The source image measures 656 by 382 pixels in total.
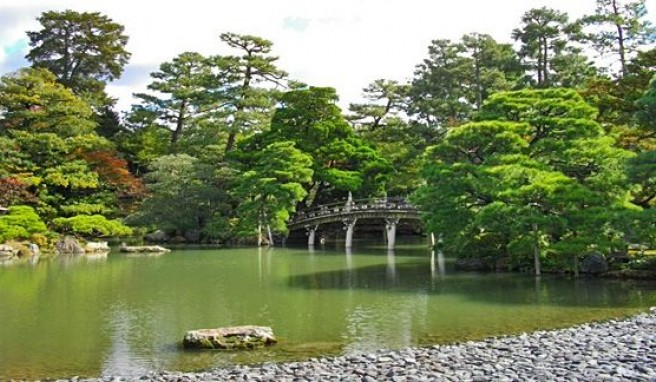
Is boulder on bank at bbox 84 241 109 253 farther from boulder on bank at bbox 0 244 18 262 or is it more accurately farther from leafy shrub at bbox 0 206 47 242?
boulder on bank at bbox 0 244 18 262

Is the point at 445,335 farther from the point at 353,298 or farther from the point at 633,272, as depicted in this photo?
the point at 633,272

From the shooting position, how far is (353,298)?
48.8 ft

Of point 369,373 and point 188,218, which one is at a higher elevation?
point 188,218

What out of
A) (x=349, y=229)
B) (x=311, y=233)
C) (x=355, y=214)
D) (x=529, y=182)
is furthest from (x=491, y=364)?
(x=311, y=233)

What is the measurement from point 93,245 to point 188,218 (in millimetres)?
6219

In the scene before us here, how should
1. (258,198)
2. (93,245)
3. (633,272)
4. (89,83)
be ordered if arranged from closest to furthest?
(633,272) → (93,245) → (258,198) → (89,83)

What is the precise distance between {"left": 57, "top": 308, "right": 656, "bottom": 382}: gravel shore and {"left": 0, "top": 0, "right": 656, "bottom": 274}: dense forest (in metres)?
8.16

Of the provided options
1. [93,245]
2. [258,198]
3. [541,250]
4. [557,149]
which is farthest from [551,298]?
[93,245]

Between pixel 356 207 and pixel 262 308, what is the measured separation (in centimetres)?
1967

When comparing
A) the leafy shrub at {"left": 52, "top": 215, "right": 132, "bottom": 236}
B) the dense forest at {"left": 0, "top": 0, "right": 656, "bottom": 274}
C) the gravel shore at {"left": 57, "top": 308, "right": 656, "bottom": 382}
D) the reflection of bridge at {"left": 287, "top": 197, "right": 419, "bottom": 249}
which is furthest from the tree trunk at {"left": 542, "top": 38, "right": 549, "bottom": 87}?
the gravel shore at {"left": 57, "top": 308, "right": 656, "bottom": 382}

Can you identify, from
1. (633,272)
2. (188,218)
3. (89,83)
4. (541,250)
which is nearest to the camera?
(633,272)

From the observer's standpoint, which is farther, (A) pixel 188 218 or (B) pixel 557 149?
(A) pixel 188 218

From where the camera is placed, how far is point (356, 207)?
32938 mm

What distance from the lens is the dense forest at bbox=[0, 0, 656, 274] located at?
17891 mm
